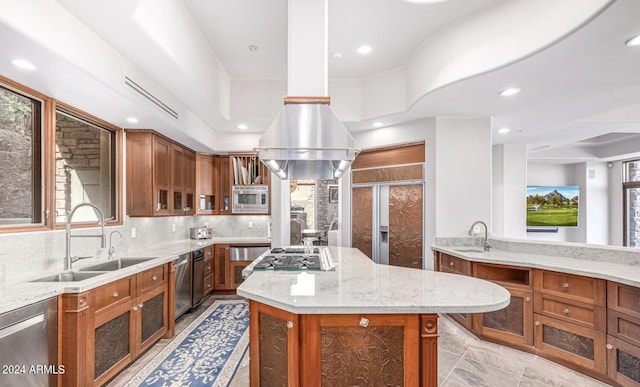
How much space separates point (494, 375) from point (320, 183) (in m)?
6.31

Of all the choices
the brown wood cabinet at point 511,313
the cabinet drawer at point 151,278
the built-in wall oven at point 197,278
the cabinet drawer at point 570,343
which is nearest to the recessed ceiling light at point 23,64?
the cabinet drawer at point 151,278

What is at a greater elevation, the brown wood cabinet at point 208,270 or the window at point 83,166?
the window at point 83,166

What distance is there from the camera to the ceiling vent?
236 centimetres

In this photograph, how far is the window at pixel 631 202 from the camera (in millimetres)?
6258

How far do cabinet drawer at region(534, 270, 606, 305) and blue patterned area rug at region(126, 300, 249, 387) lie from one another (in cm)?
284

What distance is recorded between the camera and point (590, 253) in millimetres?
2865

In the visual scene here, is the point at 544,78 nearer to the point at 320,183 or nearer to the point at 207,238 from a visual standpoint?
the point at 207,238

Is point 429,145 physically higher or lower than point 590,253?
higher

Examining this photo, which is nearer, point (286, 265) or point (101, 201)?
point (286, 265)

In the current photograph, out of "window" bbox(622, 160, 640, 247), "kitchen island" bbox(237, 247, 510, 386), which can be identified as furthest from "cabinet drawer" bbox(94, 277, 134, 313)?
"window" bbox(622, 160, 640, 247)

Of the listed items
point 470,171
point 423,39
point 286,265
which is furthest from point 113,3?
point 470,171

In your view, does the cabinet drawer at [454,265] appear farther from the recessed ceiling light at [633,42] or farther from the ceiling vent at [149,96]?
the ceiling vent at [149,96]

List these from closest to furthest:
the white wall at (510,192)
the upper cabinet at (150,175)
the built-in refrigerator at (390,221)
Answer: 1. the upper cabinet at (150,175)
2. the built-in refrigerator at (390,221)
3. the white wall at (510,192)

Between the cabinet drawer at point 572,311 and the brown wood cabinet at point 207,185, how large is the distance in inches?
175
